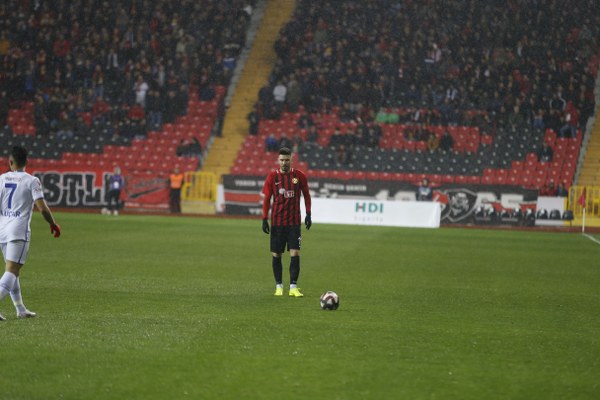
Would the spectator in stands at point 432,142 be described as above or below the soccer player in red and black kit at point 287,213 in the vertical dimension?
above

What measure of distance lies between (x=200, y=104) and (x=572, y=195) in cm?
1803

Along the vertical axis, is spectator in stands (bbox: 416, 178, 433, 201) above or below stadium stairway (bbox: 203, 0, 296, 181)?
below

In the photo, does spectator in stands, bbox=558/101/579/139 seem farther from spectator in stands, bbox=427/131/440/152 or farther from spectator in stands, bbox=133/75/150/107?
spectator in stands, bbox=133/75/150/107

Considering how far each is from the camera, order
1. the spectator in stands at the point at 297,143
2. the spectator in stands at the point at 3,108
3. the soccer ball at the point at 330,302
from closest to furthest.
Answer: the soccer ball at the point at 330,302
the spectator in stands at the point at 297,143
the spectator in stands at the point at 3,108

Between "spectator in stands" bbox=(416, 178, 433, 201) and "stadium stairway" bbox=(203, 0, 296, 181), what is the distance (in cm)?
977

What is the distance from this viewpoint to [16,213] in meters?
9.44

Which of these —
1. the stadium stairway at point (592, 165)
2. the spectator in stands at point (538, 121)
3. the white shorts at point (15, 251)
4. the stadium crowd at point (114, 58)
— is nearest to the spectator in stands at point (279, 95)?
the stadium crowd at point (114, 58)

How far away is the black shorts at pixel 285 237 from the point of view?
12.2m

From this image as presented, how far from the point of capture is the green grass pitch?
259 inches

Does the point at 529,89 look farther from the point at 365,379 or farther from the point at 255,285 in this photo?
the point at 365,379

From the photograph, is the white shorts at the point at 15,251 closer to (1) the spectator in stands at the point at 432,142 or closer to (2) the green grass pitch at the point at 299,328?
(2) the green grass pitch at the point at 299,328

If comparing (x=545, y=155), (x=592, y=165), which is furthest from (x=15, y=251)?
(x=592, y=165)

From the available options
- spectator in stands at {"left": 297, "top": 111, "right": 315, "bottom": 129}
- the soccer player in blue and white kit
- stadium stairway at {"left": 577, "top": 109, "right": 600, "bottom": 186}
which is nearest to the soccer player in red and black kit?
the soccer player in blue and white kit

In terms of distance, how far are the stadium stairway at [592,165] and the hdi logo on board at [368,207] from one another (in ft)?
34.0
